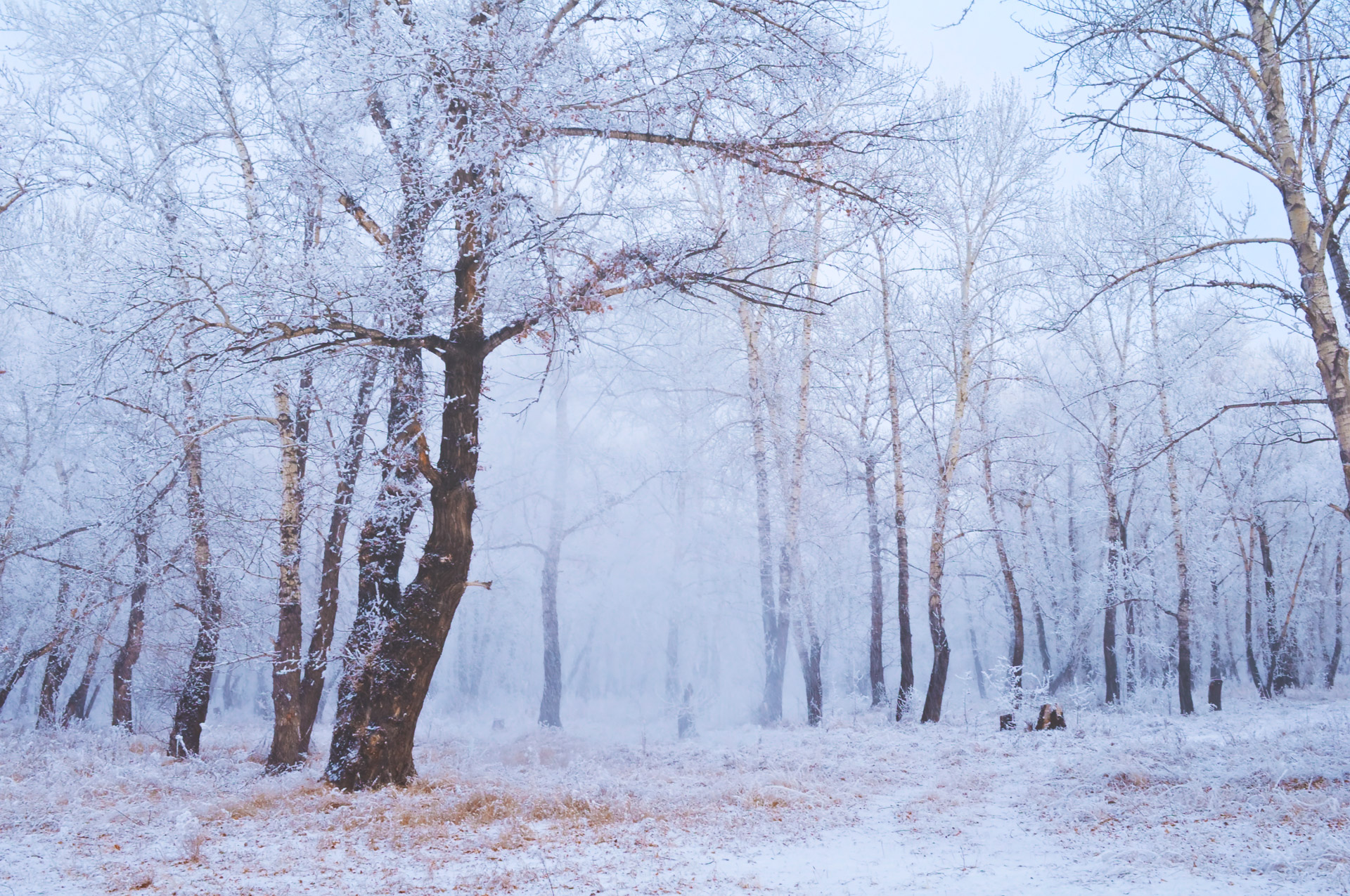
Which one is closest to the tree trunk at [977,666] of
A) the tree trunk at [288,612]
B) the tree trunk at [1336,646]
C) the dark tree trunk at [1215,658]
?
the dark tree trunk at [1215,658]

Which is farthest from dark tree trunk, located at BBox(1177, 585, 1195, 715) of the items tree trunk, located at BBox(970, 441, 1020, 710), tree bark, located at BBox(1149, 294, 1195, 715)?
tree trunk, located at BBox(970, 441, 1020, 710)

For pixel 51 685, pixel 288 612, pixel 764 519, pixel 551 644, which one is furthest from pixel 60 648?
pixel 764 519

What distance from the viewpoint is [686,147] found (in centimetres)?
670

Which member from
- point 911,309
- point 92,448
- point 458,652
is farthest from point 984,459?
point 458,652

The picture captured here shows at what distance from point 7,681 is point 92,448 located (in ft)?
13.2

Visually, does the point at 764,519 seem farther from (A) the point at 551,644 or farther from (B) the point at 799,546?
(A) the point at 551,644

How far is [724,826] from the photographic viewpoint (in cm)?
584

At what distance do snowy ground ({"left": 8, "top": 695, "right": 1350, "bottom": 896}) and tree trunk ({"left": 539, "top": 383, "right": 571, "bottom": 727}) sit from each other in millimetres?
10402

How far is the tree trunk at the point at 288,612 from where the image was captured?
9.71 metres

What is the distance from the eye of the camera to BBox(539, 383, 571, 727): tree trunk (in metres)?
19.7

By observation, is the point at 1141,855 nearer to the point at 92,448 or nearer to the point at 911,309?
the point at 911,309

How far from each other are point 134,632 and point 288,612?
514 cm

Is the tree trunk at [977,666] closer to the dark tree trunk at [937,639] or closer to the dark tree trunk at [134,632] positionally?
the dark tree trunk at [937,639]

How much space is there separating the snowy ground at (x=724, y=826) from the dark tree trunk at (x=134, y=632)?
264 centimetres
